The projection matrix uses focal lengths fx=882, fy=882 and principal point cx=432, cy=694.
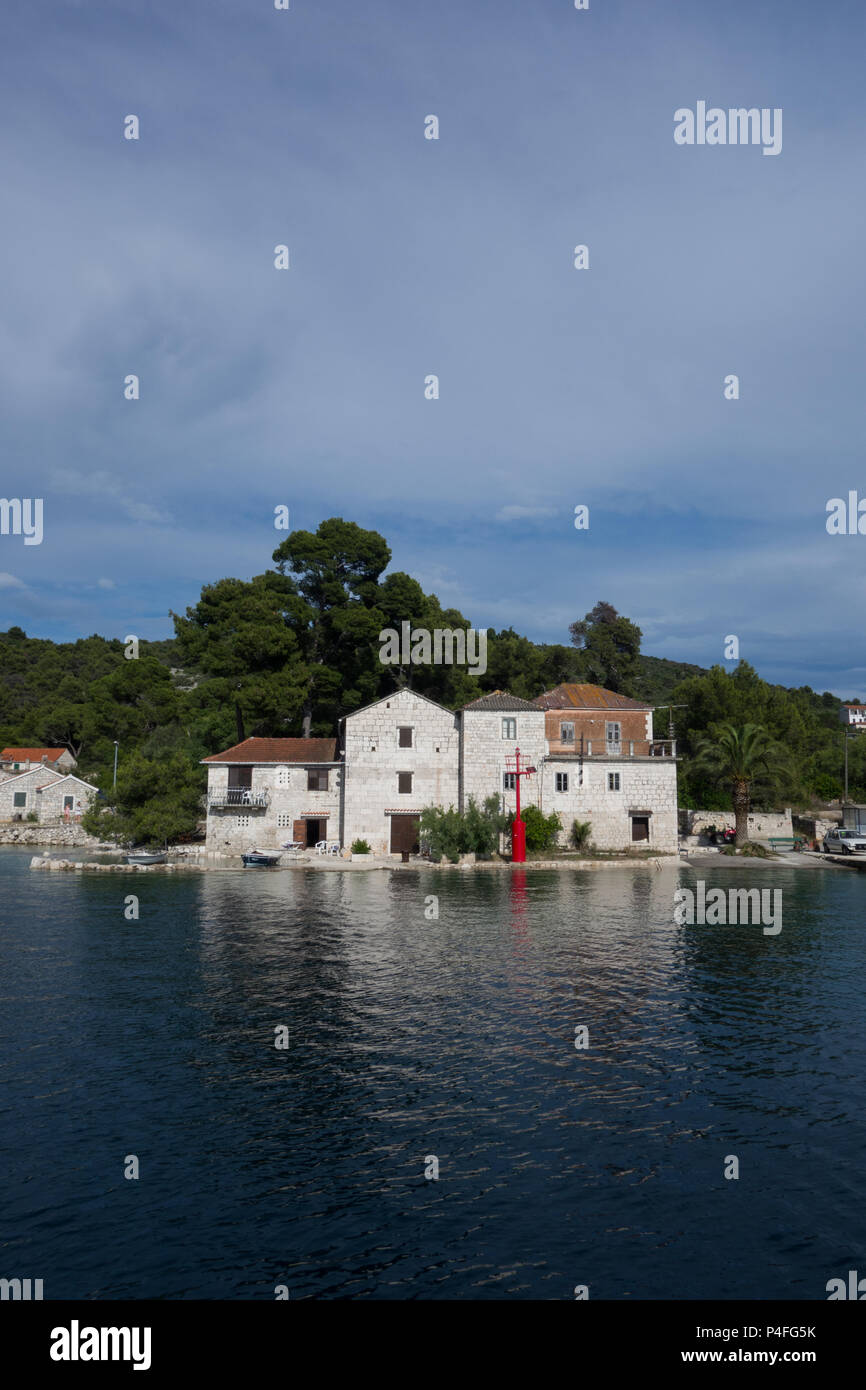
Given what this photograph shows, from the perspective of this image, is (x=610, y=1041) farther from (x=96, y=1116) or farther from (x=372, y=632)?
(x=372, y=632)

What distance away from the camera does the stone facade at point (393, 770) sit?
52.2 meters

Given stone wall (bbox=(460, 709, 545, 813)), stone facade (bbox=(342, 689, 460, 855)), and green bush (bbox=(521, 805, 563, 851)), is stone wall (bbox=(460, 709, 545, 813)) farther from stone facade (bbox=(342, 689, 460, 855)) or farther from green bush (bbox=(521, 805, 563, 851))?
stone facade (bbox=(342, 689, 460, 855))

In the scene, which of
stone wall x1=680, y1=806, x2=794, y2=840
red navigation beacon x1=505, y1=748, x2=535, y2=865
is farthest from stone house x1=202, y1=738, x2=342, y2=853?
stone wall x1=680, y1=806, x2=794, y2=840

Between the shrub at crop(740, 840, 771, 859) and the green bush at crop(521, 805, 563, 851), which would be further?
the shrub at crop(740, 840, 771, 859)

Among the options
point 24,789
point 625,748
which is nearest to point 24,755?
point 24,789

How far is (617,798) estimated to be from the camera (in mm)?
54281

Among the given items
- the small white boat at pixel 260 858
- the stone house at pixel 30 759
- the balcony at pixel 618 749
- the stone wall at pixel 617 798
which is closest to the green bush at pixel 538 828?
the stone wall at pixel 617 798

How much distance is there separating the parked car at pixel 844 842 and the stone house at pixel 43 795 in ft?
198

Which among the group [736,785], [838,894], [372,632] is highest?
[372,632]

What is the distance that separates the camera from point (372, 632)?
67812 millimetres

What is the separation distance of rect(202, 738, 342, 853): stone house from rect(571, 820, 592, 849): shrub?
1421 centimetres

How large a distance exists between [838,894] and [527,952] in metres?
21.4

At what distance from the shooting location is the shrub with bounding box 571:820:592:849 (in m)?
53.2
